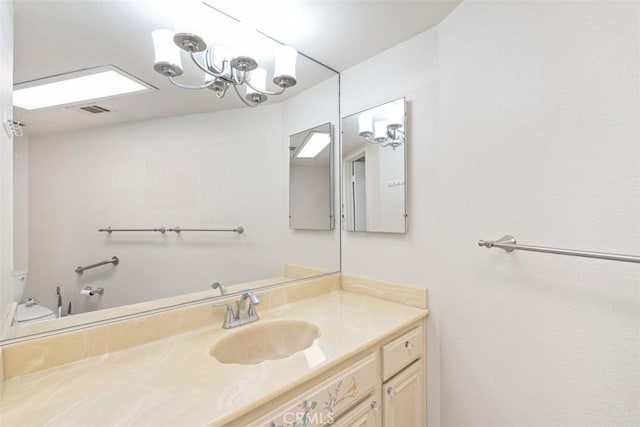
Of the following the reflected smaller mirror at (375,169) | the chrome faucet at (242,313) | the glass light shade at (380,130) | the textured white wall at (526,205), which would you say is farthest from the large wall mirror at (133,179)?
the textured white wall at (526,205)

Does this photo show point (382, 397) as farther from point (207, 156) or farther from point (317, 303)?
point (207, 156)

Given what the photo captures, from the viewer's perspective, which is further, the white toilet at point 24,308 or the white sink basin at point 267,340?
the white sink basin at point 267,340

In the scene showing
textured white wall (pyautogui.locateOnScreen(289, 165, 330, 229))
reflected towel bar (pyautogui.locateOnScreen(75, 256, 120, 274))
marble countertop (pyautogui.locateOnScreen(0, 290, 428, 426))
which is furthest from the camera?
textured white wall (pyautogui.locateOnScreen(289, 165, 330, 229))

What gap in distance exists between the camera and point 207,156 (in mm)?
1395

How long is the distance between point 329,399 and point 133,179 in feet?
3.72

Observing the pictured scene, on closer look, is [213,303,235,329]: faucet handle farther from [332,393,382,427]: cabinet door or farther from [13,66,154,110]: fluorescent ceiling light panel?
[13,66,154,110]: fluorescent ceiling light panel

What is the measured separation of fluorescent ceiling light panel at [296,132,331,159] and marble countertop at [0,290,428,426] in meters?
1.08

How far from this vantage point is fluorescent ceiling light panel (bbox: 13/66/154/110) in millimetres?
940

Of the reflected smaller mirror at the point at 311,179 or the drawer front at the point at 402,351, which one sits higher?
the reflected smaller mirror at the point at 311,179

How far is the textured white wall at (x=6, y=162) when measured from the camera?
0.82 m

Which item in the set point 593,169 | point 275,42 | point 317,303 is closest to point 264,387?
point 317,303

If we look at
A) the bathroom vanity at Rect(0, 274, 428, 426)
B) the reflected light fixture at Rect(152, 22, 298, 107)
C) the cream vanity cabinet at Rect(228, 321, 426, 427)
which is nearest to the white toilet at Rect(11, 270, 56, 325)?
Result: the bathroom vanity at Rect(0, 274, 428, 426)

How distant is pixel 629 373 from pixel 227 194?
162 cm

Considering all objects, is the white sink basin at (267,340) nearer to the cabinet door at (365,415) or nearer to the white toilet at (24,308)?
the cabinet door at (365,415)
